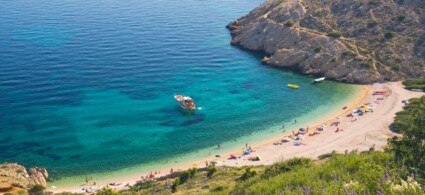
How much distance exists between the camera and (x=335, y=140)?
66500mm

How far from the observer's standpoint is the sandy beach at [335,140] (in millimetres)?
60781

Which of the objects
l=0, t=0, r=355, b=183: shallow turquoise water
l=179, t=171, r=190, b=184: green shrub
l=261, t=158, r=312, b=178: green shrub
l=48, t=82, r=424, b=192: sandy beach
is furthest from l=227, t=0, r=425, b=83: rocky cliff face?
l=261, t=158, r=312, b=178: green shrub

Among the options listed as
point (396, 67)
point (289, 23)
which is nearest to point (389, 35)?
point (396, 67)

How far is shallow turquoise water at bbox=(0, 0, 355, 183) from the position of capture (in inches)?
2616

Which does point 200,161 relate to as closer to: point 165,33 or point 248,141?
point 248,141

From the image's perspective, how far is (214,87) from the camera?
301 feet

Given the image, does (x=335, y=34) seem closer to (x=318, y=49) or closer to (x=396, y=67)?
(x=318, y=49)

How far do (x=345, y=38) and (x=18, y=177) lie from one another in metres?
85.9

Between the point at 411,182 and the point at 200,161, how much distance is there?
161ft

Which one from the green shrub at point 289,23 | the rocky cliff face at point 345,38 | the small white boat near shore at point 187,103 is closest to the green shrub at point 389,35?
the rocky cliff face at point 345,38

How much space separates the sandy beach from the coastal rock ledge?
270cm

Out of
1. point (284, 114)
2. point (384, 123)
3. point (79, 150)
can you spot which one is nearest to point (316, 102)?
point (284, 114)

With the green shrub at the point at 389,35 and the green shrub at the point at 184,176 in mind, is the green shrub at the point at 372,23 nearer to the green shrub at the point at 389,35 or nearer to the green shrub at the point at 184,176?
the green shrub at the point at 389,35

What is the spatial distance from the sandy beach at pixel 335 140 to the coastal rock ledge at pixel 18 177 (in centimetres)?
270
